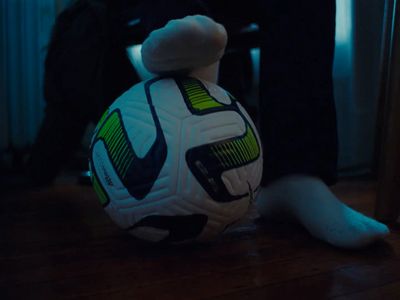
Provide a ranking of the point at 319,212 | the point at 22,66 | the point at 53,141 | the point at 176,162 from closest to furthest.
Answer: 1. the point at 176,162
2. the point at 319,212
3. the point at 53,141
4. the point at 22,66

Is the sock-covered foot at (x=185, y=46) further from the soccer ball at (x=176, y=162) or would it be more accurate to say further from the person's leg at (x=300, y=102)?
the person's leg at (x=300, y=102)

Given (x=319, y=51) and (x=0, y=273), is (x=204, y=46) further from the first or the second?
(x=0, y=273)

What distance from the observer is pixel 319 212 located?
76cm

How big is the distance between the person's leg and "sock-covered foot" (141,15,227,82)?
0.50ft

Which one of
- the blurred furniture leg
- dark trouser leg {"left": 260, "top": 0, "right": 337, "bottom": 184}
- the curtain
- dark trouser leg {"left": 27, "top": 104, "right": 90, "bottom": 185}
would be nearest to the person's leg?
dark trouser leg {"left": 260, "top": 0, "right": 337, "bottom": 184}

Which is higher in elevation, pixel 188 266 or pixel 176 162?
pixel 176 162

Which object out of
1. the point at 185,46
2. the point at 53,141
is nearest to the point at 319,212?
the point at 185,46

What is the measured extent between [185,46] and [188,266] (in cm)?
31

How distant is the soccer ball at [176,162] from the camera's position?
612 mm

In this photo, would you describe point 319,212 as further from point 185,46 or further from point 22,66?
point 22,66

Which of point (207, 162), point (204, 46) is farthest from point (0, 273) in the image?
point (204, 46)

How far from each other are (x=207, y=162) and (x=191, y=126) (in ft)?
0.18

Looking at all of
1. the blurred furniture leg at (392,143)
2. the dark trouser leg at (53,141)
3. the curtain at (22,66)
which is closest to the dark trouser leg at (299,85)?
the blurred furniture leg at (392,143)

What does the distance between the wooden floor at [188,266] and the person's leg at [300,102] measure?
89 mm
